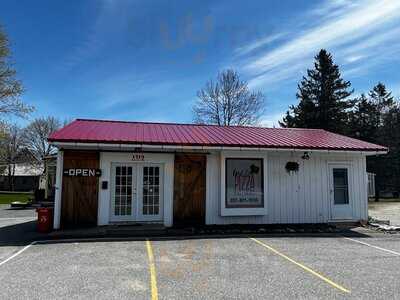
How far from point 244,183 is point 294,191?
75.1 inches

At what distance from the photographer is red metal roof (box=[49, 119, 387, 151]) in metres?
11.4

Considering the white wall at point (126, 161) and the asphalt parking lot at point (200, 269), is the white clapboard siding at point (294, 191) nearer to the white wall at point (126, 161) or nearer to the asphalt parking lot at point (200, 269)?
the white wall at point (126, 161)

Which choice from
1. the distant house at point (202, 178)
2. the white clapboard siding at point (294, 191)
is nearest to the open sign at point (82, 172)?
the distant house at point (202, 178)

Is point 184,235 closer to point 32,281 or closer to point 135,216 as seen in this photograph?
point 135,216

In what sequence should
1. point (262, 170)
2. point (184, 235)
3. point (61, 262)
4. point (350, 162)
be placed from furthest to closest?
1. point (350, 162)
2. point (262, 170)
3. point (184, 235)
4. point (61, 262)

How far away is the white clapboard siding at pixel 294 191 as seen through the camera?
12.3m

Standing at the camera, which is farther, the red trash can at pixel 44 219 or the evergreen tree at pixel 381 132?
the evergreen tree at pixel 381 132

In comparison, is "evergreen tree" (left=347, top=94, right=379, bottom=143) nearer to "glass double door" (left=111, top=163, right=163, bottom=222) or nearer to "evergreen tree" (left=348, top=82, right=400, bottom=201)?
"evergreen tree" (left=348, top=82, right=400, bottom=201)

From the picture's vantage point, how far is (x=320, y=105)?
37.8 meters

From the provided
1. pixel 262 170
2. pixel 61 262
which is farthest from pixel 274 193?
pixel 61 262

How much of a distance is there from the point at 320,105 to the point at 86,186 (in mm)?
31416

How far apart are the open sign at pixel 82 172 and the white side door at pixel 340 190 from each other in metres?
8.21

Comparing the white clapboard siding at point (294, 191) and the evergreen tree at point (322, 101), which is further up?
the evergreen tree at point (322, 101)

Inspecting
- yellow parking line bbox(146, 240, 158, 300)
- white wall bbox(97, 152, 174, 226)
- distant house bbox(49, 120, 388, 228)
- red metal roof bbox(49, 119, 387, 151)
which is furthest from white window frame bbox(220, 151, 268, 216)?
yellow parking line bbox(146, 240, 158, 300)
